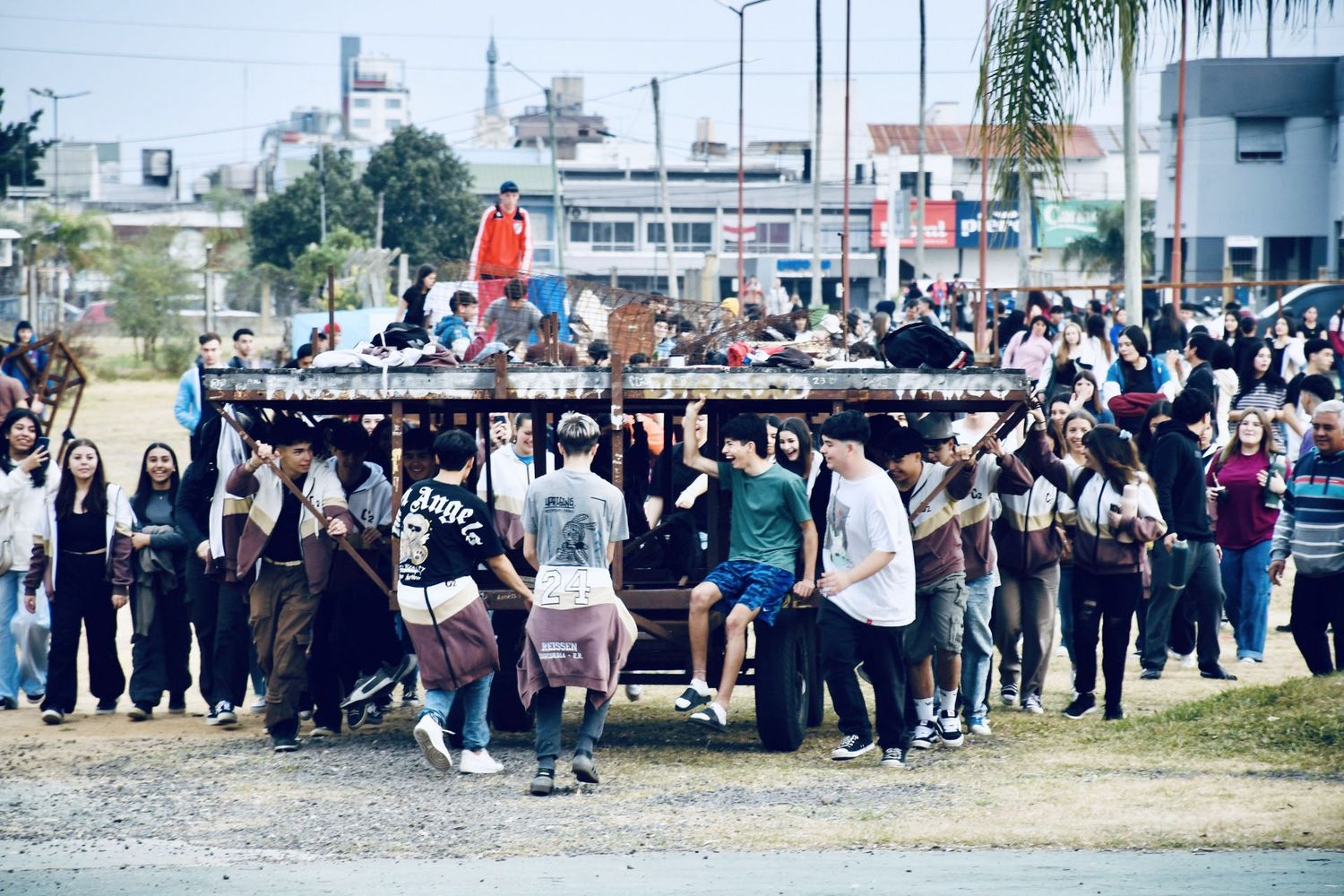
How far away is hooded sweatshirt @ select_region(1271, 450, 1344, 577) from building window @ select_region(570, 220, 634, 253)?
8185 centimetres

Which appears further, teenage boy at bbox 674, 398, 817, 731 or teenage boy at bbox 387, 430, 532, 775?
teenage boy at bbox 674, 398, 817, 731

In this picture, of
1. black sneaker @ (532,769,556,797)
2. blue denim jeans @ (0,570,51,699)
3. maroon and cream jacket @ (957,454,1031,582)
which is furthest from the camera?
blue denim jeans @ (0,570,51,699)

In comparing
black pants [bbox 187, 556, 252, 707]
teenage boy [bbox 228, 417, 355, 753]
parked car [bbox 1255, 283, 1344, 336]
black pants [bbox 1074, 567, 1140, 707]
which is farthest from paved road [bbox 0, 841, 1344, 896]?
parked car [bbox 1255, 283, 1344, 336]

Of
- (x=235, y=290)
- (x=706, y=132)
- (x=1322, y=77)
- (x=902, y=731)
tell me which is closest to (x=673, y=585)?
(x=902, y=731)

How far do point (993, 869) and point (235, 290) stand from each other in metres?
53.3

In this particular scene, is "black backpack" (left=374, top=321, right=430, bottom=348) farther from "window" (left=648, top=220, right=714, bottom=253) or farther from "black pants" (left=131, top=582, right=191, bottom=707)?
"window" (left=648, top=220, right=714, bottom=253)

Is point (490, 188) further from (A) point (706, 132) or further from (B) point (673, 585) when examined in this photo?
(B) point (673, 585)

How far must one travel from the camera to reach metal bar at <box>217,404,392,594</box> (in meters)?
9.37

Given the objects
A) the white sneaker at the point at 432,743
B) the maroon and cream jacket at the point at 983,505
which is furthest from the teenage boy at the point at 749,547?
the white sneaker at the point at 432,743

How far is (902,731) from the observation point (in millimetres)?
9031

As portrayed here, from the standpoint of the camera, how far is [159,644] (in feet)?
35.9

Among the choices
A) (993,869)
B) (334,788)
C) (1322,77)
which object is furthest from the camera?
(1322,77)

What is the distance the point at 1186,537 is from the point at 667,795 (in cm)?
485

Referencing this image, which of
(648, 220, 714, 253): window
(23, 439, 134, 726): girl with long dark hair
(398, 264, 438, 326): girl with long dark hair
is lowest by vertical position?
(23, 439, 134, 726): girl with long dark hair
